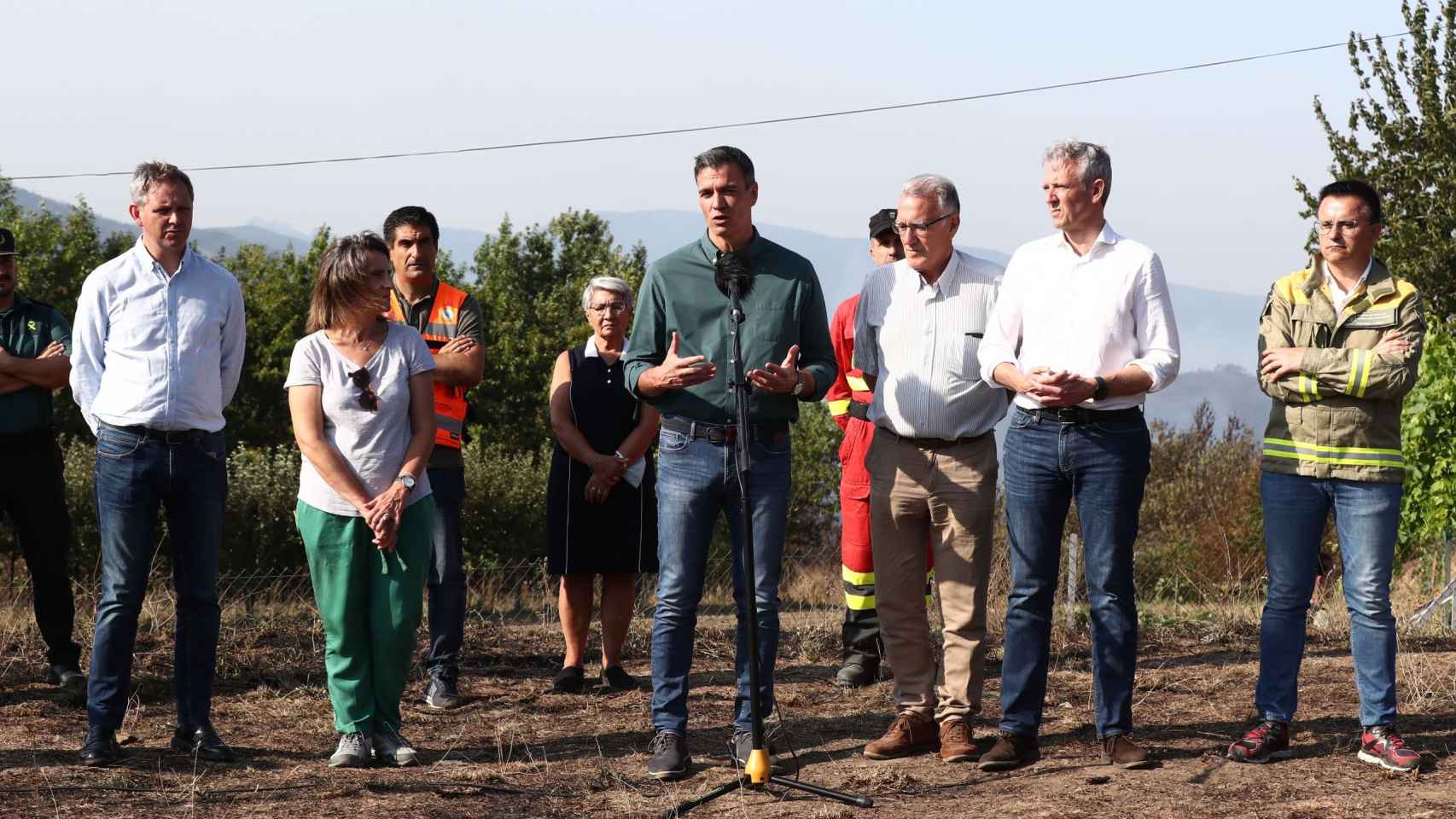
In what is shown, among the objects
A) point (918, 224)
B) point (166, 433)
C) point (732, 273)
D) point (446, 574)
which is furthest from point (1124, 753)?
point (166, 433)

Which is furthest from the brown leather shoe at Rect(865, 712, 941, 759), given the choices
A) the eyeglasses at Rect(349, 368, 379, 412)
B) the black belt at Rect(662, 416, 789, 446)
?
the eyeglasses at Rect(349, 368, 379, 412)

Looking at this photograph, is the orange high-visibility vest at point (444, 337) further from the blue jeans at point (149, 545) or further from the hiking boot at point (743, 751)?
the hiking boot at point (743, 751)

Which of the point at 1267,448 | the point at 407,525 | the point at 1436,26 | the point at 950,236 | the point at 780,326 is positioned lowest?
the point at 407,525

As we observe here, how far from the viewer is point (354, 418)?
5395 millimetres

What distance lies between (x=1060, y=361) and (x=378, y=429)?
2465 mm

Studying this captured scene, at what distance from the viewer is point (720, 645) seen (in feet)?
27.1

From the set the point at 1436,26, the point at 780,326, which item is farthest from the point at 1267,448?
the point at 1436,26

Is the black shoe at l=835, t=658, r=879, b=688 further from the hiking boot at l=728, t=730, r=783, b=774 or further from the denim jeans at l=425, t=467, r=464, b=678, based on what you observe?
the denim jeans at l=425, t=467, r=464, b=678

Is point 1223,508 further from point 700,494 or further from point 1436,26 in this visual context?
point 700,494

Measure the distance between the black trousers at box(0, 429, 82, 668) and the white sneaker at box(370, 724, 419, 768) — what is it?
87.4 inches

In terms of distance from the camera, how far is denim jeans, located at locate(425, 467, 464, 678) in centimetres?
656

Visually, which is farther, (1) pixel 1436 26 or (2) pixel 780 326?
(1) pixel 1436 26

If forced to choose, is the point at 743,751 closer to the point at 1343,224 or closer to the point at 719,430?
the point at 719,430

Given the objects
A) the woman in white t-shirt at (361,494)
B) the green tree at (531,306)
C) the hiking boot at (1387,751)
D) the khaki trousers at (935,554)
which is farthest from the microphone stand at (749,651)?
the green tree at (531,306)
